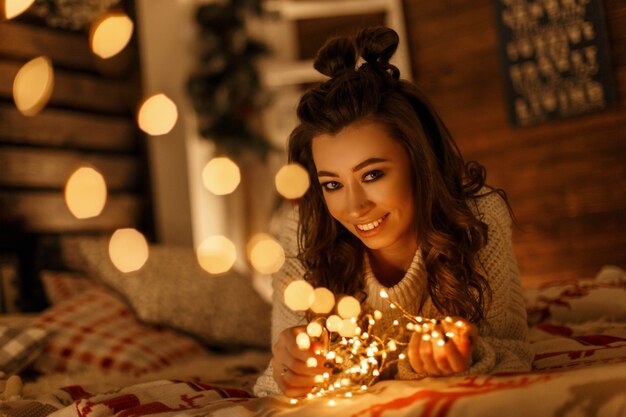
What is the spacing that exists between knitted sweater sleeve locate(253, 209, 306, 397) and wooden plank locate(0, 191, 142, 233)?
54.4 inches

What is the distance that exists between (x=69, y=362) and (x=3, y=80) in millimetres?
1206

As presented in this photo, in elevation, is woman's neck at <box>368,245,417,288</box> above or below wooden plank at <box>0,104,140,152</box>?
below

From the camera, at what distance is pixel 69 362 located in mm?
2061

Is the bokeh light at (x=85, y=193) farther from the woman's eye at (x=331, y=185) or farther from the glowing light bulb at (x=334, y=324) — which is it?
the glowing light bulb at (x=334, y=324)

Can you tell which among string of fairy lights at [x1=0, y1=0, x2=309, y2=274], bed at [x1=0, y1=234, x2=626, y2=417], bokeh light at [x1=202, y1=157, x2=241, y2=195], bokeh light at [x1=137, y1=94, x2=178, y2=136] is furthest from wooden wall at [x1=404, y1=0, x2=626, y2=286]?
bokeh light at [x1=137, y1=94, x2=178, y2=136]

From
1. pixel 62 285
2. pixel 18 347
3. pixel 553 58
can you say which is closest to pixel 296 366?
pixel 18 347

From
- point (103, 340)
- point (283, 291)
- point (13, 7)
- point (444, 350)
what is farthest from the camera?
point (13, 7)

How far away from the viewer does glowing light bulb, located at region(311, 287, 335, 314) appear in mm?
1462

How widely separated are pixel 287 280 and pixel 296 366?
424mm

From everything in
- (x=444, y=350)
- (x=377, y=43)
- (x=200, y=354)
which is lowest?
(x=200, y=354)

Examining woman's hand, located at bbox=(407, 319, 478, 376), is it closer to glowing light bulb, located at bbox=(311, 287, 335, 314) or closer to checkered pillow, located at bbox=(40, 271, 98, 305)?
glowing light bulb, located at bbox=(311, 287, 335, 314)

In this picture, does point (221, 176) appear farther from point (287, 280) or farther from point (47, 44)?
point (287, 280)

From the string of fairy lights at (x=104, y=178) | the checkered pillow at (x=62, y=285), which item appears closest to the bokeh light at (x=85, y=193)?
the string of fairy lights at (x=104, y=178)

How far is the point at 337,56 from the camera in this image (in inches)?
58.3
